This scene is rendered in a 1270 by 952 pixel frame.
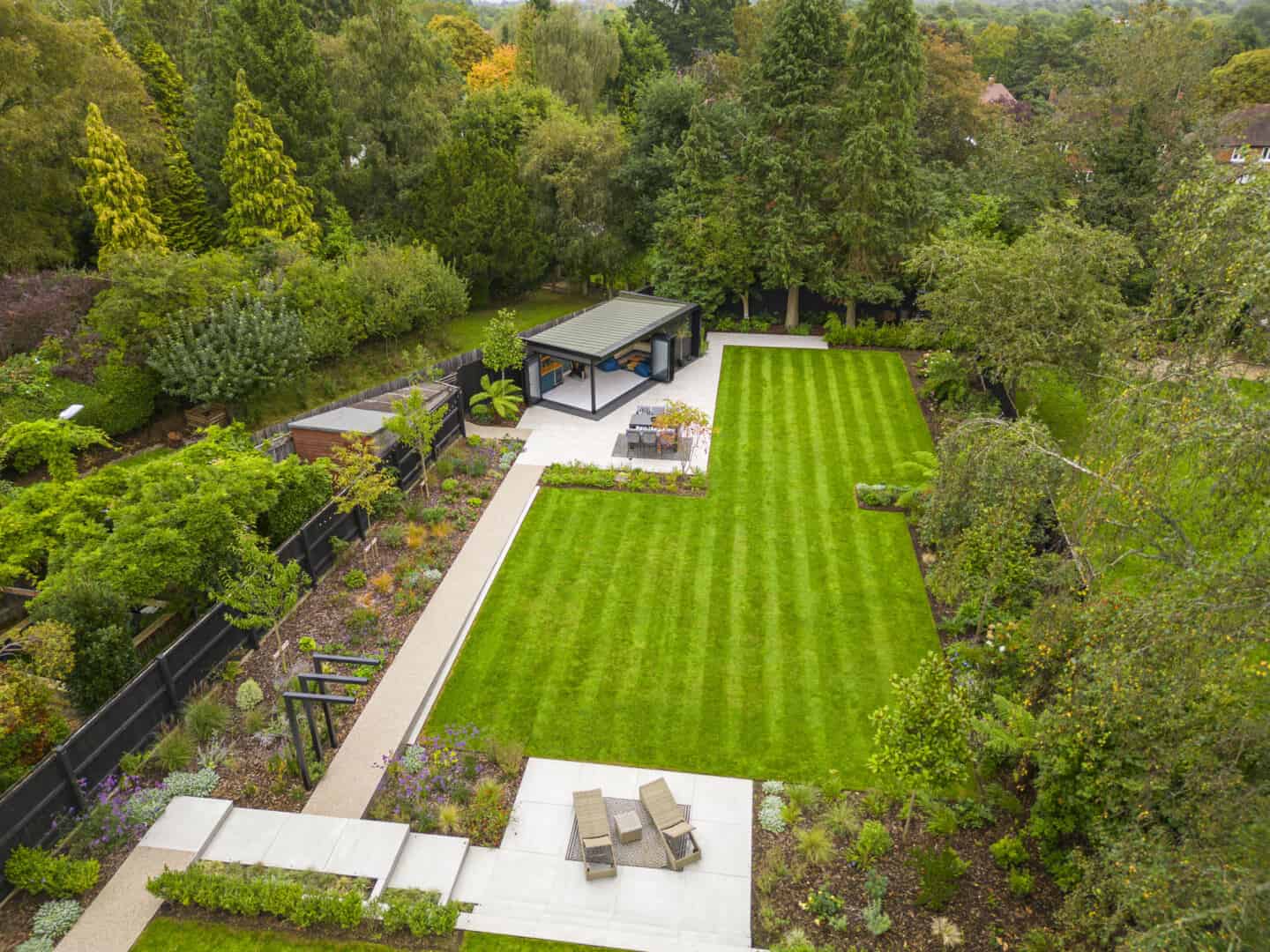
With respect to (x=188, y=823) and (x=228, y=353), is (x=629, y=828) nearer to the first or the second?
(x=188, y=823)

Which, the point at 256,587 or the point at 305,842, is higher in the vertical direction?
the point at 256,587

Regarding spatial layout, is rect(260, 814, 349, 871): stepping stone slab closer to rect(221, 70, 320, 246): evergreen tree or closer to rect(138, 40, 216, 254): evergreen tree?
rect(221, 70, 320, 246): evergreen tree

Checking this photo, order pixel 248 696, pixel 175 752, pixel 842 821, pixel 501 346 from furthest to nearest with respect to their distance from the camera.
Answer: pixel 501 346, pixel 248 696, pixel 175 752, pixel 842 821

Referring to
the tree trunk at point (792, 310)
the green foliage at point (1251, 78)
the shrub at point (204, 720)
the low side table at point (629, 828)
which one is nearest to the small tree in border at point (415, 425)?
the shrub at point (204, 720)

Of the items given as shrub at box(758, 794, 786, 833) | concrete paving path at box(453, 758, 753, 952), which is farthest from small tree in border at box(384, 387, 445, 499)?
shrub at box(758, 794, 786, 833)

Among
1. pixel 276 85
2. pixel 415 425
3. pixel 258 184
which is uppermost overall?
pixel 276 85

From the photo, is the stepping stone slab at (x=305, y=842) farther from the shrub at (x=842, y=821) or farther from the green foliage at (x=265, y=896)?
the shrub at (x=842, y=821)

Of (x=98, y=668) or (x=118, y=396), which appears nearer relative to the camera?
(x=98, y=668)

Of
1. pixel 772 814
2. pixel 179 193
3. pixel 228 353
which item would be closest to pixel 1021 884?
pixel 772 814
